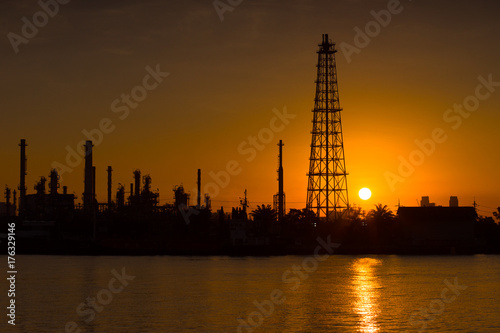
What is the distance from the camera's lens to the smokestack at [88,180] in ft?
571

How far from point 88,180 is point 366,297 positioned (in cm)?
11034

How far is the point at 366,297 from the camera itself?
75062mm

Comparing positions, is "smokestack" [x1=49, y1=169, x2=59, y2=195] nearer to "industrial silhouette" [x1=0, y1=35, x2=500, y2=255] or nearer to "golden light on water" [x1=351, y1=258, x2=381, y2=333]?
"industrial silhouette" [x1=0, y1=35, x2=500, y2=255]

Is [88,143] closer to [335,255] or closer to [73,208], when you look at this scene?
[73,208]

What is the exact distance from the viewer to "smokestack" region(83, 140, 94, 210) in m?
174

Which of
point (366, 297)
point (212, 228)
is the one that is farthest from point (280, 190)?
point (366, 297)

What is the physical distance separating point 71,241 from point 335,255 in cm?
A: 5447

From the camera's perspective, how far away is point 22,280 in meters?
90.6

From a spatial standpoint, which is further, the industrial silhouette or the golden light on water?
the industrial silhouette

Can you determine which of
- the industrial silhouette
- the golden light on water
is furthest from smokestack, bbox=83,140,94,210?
the golden light on water

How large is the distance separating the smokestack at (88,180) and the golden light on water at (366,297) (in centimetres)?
7648

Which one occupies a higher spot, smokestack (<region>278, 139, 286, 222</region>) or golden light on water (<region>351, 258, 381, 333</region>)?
smokestack (<region>278, 139, 286, 222</region>)

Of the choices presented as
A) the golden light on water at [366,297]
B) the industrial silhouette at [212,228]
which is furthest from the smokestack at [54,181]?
the golden light on water at [366,297]

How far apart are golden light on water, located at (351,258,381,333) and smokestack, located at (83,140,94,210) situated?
7648cm
